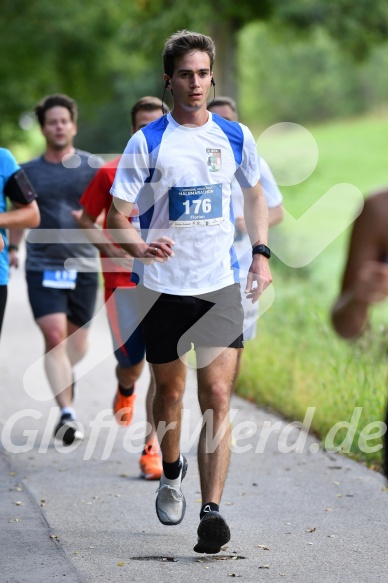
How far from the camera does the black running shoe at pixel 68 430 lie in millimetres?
8500

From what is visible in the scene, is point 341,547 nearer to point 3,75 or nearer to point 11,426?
point 11,426

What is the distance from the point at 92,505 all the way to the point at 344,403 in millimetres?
2402

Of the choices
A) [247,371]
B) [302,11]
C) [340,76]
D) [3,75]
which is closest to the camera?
[247,371]

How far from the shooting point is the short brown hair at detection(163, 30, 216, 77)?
5.93 metres

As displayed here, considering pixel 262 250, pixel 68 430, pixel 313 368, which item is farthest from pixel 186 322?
pixel 313 368

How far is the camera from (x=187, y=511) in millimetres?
6742

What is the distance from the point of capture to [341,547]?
231 inches

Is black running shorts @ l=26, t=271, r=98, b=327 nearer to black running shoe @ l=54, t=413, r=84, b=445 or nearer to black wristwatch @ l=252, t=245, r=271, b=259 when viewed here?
black running shoe @ l=54, t=413, r=84, b=445

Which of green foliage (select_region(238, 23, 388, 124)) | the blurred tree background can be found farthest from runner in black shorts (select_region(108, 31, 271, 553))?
green foliage (select_region(238, 23, 388, 124))

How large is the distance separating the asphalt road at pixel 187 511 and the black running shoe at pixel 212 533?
8 centimetres

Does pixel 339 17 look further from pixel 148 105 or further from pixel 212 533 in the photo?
pixel 212 533

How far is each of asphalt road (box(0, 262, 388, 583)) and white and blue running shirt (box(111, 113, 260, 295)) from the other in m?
1.24

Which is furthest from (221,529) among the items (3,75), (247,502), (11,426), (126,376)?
(3,75)

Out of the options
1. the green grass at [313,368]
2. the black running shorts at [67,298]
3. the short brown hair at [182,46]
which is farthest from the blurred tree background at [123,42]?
the short brown hair at [182,46]
